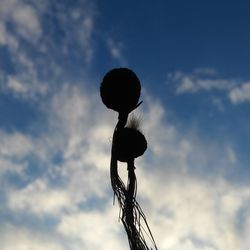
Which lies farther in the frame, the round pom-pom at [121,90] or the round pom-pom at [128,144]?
the round pom-pom at [121,90]

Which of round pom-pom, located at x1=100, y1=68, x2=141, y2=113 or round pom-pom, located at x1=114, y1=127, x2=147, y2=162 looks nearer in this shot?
round pom-pom, located at x1=114, y1=127, x2=147, y2=162

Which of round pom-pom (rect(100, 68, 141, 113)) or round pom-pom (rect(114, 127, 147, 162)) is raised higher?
round pom-pom (rect(100, 68, 141, 113))

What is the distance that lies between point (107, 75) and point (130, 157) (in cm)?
112

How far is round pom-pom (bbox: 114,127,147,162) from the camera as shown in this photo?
4680 mm

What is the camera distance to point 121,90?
5.06m

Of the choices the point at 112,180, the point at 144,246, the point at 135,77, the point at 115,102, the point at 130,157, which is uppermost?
the point at 135,77

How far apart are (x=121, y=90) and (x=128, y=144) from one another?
0.70 meters

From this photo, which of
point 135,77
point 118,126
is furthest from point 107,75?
point 118,126

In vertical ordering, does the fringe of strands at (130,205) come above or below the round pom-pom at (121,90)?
below

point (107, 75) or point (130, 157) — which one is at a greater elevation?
point (107, 75)

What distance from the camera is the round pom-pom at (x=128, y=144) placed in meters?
4.68

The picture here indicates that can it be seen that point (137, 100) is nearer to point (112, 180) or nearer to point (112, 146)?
point (112, 146)

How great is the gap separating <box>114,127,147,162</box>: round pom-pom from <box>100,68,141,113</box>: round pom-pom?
0.93 feet

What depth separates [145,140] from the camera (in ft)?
16.4
